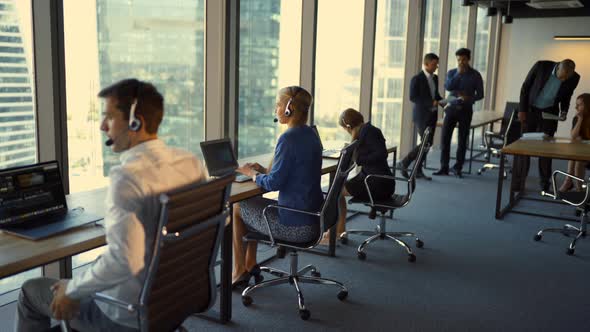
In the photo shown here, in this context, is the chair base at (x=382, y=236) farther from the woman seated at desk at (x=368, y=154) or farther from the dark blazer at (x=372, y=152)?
the dark blazer at (x=372, y=152)

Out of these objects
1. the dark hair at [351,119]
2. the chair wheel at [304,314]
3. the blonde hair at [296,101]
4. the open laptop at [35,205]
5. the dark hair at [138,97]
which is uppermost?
the dark hair at [138,97]

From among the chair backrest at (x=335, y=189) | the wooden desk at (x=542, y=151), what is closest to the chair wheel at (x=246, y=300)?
the chair backrest at (x=335, y=189)

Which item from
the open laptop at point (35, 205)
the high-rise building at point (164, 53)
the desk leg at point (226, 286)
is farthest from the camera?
the high-rise building at point (164, 53)

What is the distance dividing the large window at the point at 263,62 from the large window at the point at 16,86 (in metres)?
1.91

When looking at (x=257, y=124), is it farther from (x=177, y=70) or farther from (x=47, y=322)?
(x=47, y=322)

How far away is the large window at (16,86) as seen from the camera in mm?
2898

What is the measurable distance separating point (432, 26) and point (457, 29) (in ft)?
5.42

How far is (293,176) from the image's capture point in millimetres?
3127

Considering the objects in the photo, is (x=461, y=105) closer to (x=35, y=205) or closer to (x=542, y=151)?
(x=542, y=151)

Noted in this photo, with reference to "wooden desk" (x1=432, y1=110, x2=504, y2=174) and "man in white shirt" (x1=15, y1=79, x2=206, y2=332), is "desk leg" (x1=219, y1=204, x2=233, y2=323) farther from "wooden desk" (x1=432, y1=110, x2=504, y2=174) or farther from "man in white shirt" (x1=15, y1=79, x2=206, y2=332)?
"wooden desk" (x1=432, y1=110, x2=504, y2=174)

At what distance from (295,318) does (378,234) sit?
151 centimetres

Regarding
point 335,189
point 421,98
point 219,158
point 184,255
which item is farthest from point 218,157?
point 421,98

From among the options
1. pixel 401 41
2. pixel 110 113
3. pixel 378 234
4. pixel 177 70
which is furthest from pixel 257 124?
pixel 401 41

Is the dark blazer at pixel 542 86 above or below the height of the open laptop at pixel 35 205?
above
